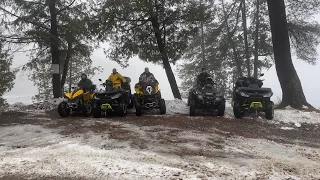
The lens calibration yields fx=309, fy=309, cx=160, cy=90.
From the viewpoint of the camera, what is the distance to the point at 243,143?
6.63m

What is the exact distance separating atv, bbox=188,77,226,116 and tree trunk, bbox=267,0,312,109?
3159 millimetres

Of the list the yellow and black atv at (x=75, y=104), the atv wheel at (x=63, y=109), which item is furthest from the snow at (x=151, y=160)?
the atv wheel at (x=63, y=109)

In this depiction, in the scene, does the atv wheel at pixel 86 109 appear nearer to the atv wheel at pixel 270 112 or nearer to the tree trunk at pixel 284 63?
the atv wheel at pixel 270 112

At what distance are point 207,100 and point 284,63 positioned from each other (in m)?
4.14

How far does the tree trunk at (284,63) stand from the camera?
12250 millimetres

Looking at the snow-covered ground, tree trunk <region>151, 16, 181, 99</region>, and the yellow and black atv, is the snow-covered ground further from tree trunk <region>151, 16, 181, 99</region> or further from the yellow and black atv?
tree trunk <region>151, 16, 181, 99</region>

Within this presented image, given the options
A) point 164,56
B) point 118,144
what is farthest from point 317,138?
point 164,56

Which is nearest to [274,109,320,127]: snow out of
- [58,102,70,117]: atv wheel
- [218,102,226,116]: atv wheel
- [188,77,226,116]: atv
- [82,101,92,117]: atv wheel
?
[218,102,226,116]: atv wheel

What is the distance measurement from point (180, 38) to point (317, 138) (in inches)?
355

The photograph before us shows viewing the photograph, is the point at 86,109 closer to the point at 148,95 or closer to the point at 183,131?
the point at 148,95

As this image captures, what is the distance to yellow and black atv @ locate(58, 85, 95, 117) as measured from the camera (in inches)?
431

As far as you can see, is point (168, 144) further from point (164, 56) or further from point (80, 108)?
point (164, 56)

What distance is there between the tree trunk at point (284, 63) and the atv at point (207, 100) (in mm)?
3159

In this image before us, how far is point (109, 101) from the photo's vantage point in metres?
10.7
